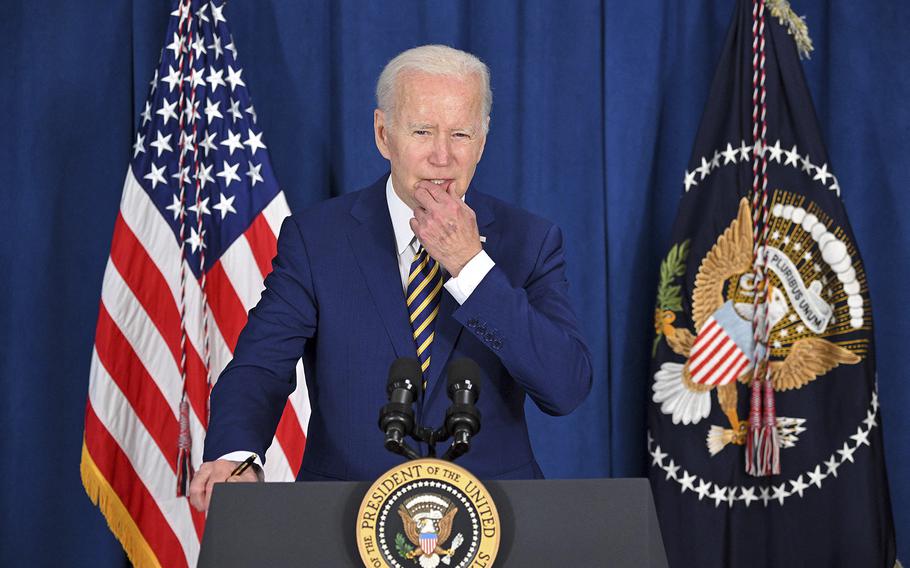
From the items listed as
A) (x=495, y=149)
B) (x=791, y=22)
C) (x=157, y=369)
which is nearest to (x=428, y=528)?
(x=157, y=369)

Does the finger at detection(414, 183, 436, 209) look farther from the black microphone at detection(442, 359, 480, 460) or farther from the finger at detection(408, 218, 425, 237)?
the black microphone at detection(442, 359, 480, 460)

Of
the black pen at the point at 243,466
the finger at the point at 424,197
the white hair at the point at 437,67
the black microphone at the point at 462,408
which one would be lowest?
the black pen at the point at 243,466

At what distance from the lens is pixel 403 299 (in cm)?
207

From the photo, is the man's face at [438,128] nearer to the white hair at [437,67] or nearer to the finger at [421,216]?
the white hair at [437,67]

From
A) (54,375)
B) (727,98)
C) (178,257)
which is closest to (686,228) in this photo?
(727,98)

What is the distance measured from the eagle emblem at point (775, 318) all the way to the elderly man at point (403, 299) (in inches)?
64.3

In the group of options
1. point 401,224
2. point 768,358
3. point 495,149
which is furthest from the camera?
point 495,149

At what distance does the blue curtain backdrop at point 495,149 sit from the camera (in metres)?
3.91

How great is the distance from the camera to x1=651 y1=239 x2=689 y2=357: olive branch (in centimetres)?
378

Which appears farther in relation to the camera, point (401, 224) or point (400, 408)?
point (401, 224)

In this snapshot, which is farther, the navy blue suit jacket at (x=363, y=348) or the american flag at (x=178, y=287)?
the american flag at (x=178, y=287)

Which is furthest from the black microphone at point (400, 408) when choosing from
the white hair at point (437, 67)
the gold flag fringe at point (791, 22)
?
the gold flag fringe at point (791, 22)

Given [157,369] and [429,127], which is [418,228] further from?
[157,369]

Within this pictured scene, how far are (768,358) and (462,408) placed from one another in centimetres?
246
